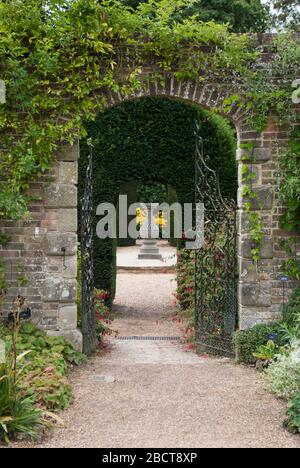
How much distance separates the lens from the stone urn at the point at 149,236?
742 inches

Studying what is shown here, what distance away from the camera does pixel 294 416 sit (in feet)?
14.4

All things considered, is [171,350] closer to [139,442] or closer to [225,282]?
[225,282]

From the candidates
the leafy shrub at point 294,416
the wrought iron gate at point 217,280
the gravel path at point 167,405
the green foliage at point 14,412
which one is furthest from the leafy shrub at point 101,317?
the leafy shrub at point 294,416

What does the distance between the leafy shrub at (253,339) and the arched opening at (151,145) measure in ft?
12.8

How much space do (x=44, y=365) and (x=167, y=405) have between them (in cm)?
126

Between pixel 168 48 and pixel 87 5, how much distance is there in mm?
963

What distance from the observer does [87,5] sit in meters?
6.06

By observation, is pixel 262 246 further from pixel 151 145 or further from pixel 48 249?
pixel 151 145

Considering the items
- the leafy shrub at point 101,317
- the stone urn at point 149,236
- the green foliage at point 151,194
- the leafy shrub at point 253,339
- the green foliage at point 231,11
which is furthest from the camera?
the green foliage at point 151,194

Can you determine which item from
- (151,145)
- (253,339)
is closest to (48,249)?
(253,339)

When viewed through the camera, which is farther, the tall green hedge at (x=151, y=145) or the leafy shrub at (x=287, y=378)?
the tall green hedge at (x=151, y=145)

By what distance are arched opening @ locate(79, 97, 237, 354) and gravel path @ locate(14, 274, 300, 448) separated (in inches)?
134

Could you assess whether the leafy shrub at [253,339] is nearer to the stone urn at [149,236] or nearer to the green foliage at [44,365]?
the green foliage at [44,365]
